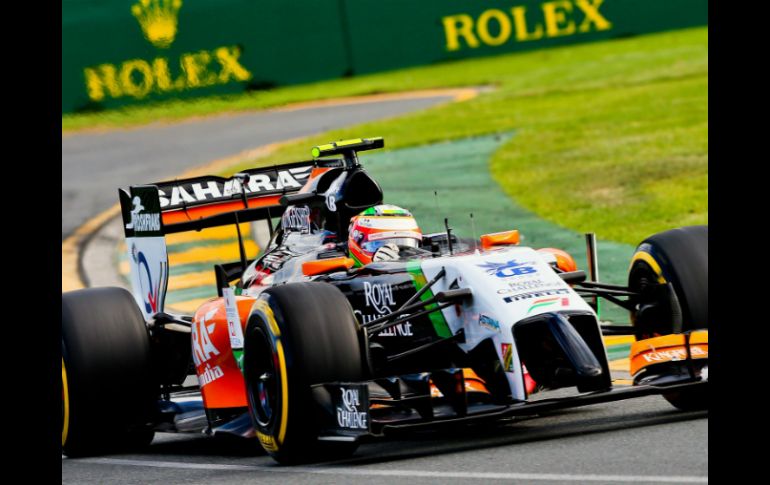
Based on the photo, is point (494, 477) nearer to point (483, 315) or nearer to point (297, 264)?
point (483, 315)

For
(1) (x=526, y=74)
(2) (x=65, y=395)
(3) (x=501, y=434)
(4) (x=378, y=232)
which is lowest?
(3) (x=501, y=434)

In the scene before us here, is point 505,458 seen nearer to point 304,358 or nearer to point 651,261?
point 304,358

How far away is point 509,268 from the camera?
826 cm

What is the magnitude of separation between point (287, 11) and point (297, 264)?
54.8ft

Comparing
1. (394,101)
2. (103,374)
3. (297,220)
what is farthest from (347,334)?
(394,101)

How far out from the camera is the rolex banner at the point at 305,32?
2475 cm

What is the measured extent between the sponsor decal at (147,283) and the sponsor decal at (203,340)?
3.68ft

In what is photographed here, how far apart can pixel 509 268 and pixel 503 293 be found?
25 cm

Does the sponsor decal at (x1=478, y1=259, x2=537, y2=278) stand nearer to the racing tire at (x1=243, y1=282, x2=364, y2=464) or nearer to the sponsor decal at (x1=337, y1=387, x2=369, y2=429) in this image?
the racing tire at (x1=243, y1=282, x2=364, y2=464)

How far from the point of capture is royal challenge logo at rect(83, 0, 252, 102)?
2305 cm

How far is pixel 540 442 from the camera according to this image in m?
7.82

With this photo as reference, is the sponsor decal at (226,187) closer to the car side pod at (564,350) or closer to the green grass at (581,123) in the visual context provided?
the car side pod at (564,350)
